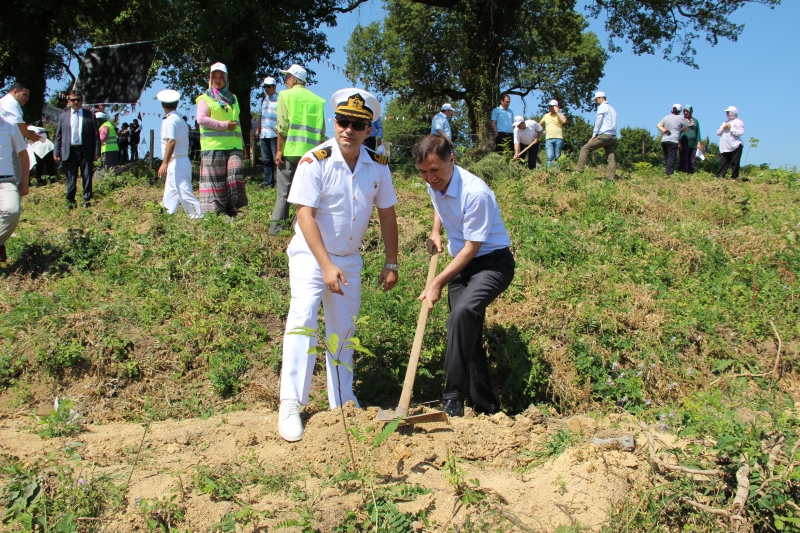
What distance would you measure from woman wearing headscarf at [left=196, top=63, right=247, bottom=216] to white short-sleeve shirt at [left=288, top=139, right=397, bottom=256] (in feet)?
12.0

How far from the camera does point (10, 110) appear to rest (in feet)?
20.3

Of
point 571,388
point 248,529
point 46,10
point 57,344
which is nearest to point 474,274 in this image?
point 571,388

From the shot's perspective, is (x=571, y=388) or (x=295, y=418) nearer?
(x=295, y=418)

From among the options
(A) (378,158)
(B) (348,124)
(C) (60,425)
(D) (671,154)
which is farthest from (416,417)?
(D) (671,154)

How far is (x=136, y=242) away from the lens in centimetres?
676

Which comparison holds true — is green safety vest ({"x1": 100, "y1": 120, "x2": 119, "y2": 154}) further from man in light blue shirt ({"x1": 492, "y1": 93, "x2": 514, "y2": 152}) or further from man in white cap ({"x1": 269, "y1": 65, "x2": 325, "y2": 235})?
man in light blue shirt ({"x1": 492, "y1": 93, "x2": 514, "y2": 152})

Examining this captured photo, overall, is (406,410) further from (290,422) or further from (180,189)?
(180,189)

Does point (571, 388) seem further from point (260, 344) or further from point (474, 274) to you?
point (260, 344)

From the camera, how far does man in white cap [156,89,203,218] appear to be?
717cm

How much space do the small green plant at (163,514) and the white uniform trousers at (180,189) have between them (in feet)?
16.2

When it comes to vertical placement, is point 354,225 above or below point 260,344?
above

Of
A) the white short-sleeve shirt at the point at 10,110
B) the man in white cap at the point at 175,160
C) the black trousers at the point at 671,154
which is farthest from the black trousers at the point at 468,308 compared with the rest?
the black trousers at the point at 671,154

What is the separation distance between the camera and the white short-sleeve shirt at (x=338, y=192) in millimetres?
3588

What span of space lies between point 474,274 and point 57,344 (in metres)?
3.39
